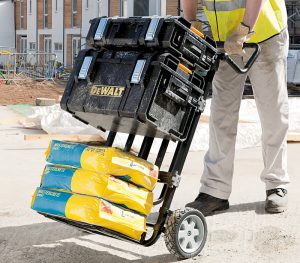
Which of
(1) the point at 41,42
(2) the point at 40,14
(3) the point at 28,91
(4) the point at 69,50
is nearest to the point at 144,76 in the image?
(3) the point at 28,91

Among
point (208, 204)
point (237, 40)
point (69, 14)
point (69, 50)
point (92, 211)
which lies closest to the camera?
point (92, 211)

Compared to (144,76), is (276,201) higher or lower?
lower

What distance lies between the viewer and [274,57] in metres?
5.18

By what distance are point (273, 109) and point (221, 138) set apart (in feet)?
1.50

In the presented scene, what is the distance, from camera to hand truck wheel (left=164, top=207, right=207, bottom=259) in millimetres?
Result: 4008

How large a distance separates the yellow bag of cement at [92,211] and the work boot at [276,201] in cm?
A: 166

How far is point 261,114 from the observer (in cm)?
535

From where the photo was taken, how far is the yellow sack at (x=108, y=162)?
3.86m

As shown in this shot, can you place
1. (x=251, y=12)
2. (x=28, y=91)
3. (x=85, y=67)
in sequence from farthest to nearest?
1. (x=28, y=91)
2. (x=251, y=12)
3. (x=85, y=67)

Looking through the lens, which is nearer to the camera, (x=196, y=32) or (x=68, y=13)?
(x=196, y=32)

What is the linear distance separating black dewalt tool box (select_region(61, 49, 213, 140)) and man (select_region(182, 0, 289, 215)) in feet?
3.53

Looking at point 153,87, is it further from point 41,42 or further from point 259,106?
point 41,42

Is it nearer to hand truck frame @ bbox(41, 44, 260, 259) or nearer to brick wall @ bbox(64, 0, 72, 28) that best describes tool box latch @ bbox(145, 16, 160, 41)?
hand truck frame @ bbox(41, 44, 260, 259)

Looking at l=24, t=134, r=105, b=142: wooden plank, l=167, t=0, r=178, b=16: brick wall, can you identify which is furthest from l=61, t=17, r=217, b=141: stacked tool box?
l=167, t=0, r=178, b=16: brick wall
